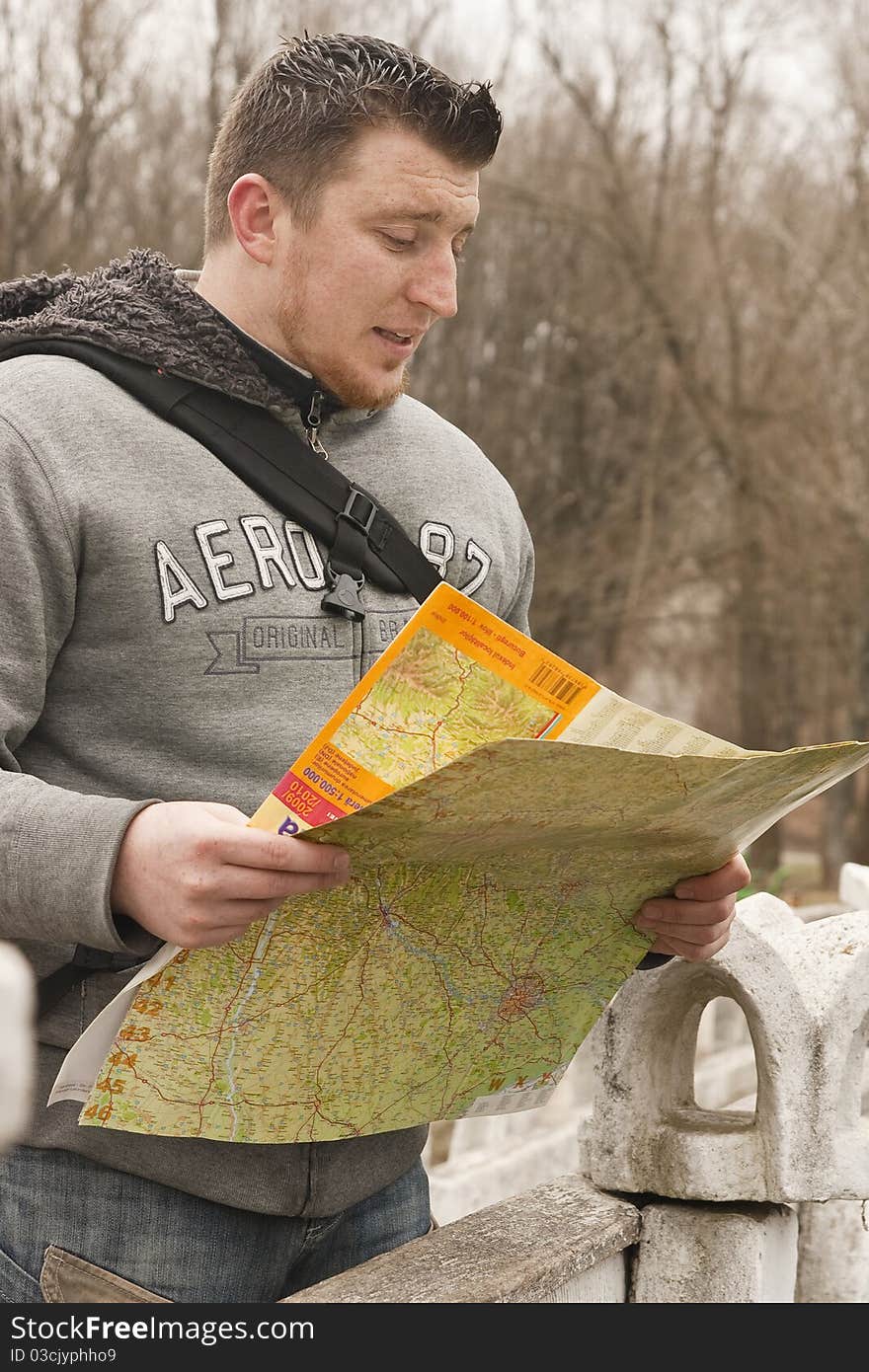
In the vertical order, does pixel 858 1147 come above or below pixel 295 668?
below

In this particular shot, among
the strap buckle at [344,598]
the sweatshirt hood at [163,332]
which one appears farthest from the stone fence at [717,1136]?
the sweatshirt hood at [163,332]

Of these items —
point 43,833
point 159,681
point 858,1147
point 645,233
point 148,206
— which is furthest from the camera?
point 645,233

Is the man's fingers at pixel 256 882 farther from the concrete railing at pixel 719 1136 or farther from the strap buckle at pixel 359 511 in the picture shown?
the concrete railing at pixel 719 1136

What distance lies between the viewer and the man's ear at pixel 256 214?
1.86 metres

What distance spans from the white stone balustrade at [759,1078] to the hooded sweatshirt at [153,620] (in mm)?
412

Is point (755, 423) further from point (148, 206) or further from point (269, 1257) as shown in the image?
point (269, 1257)

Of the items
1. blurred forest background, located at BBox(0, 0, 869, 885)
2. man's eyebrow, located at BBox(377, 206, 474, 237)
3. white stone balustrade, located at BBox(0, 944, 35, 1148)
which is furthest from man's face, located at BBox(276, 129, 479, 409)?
blurred forest background, located at BBox(0, 0, 869, 885)

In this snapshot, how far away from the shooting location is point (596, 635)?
509 inches

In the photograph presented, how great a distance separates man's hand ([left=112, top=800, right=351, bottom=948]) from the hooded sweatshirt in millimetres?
154

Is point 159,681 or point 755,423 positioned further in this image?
point 755,423

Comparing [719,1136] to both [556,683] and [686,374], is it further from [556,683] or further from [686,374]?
[686,374]

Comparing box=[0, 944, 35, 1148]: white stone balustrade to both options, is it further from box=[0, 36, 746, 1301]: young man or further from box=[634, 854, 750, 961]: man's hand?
box=[634, 854, 750, 961]: man's hand
